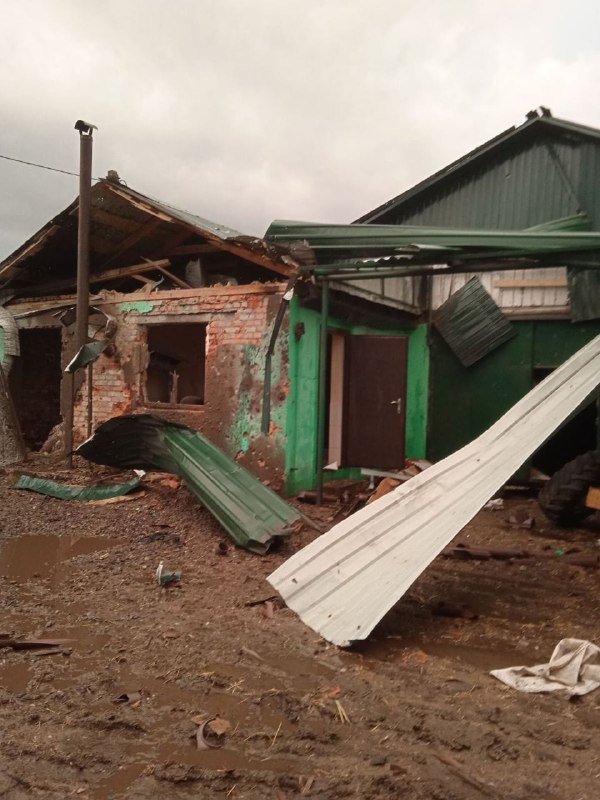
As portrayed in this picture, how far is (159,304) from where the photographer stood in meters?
8.26

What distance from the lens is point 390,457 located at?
8.33m

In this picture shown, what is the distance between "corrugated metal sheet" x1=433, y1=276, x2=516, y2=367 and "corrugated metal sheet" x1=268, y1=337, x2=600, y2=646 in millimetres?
4499

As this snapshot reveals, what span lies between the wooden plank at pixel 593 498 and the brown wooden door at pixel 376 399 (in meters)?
2.71

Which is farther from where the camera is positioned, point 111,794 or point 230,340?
point 230,340

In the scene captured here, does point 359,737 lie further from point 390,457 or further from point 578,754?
point 390,457

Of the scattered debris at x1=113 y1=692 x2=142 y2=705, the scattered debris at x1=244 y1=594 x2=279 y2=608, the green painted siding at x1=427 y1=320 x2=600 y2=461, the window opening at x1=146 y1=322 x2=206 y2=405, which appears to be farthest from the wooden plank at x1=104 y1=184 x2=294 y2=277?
the scattered debris at x1=113 y1=692 x2=142 y2=705

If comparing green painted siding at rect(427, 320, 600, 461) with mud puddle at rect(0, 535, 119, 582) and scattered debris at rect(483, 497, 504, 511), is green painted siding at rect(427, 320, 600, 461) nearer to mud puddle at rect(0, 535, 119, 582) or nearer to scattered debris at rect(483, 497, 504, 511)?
scattered debris at rect(483, 497, 504, 511)

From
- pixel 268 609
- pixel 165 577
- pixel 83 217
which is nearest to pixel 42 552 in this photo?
pixel 165 577

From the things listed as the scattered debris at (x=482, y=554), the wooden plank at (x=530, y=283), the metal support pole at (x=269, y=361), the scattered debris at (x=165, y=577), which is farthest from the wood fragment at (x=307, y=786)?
the wooden plank at (x=530, y=283)

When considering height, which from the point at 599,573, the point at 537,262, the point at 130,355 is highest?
the point at 537,262

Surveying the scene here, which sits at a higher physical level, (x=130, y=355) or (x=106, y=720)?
(x=130, y=355)

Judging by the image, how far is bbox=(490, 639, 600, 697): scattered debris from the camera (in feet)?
9.50

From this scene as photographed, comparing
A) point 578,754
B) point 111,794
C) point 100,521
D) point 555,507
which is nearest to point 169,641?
point 111,794

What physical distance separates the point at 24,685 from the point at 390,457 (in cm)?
603
